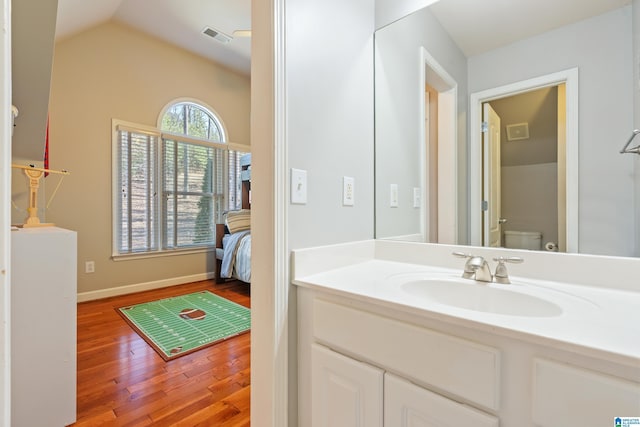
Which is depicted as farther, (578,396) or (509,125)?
(509,125)

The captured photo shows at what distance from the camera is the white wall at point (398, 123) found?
1.38 meters

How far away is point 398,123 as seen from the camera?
1.43 metres

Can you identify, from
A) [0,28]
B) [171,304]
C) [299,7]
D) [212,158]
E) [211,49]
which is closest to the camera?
[0,28]

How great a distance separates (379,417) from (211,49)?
4.25 metres

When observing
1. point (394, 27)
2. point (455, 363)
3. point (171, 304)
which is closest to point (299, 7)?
point (394, 27)

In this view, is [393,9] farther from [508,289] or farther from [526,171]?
[508,289]

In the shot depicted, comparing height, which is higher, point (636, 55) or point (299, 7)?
point (299, 7)

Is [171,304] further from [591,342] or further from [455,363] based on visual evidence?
[591,342]

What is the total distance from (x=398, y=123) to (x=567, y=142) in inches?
26.5

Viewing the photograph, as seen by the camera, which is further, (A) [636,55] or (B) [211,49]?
(B) [211,49]

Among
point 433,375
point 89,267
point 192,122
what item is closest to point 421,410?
point 433,375

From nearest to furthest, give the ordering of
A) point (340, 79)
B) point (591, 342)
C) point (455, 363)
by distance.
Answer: point (591, 342)
point (455, 363)
point (340, 79)

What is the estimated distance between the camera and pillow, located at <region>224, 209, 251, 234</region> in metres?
3.78

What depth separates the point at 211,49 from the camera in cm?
367
